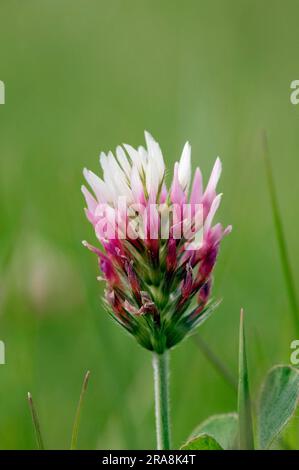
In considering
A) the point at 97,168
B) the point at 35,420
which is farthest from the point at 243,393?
the point at 97,168

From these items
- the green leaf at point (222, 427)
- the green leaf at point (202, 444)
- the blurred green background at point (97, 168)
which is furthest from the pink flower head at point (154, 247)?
the blurred green background at point (97, 168)

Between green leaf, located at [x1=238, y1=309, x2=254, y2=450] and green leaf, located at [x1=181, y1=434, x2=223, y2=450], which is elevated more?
green leaf, located at [x1=238, y1=309, x2=254, y2=450]

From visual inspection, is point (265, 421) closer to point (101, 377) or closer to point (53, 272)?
point (101, 377)

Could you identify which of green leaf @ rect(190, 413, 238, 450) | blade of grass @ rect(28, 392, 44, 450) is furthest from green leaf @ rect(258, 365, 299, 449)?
blade of grass @ rect(28, 392, 44, 450)

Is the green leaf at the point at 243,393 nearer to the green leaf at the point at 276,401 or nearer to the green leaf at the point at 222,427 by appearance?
the green leaf at the point at 276,401

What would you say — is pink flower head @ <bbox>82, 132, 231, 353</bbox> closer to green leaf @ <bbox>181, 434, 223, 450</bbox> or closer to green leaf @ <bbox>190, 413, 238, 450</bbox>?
green leaf @ <bbox>181, 434, 223, 450</bbox>
